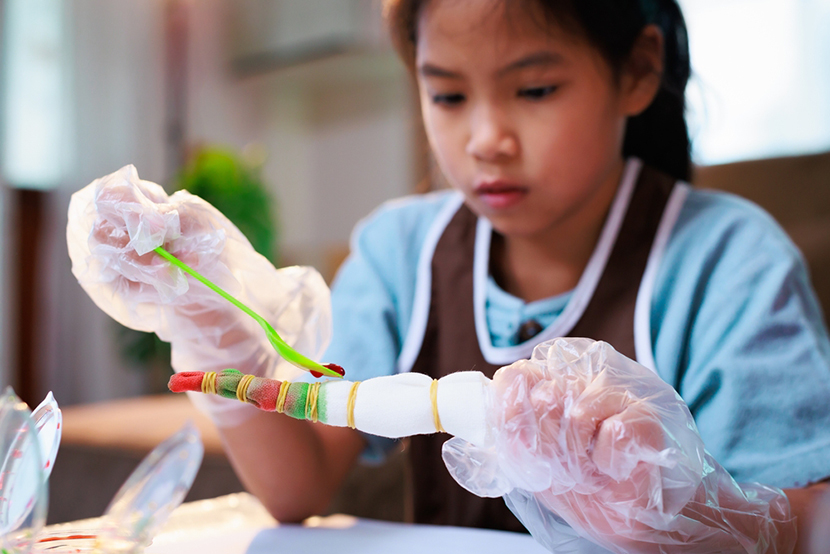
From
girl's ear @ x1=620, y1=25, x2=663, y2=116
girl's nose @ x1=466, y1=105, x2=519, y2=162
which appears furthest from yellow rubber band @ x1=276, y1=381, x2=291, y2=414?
girl's ear @ x1=620, y1=25, x2=663, y2=116

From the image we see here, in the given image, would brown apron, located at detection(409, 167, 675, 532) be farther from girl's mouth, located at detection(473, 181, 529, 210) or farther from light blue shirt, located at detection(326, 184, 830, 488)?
girl's mouth, located at detection(473, 181, 529, 210)

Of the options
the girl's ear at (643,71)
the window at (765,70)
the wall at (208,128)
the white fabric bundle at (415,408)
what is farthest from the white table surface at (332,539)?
the window at (765,70)

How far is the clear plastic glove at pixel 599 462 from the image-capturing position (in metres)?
0.32

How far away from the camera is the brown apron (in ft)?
2.09

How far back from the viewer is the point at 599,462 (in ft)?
1.04

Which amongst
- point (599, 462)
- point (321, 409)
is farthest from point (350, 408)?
point (599, 462)

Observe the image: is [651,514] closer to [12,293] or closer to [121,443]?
[121,443]

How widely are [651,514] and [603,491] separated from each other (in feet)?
0.08

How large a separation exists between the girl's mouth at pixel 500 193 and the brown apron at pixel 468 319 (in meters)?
0.13

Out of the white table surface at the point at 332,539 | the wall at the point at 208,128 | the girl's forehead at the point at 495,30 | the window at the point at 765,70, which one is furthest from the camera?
the wall at the point at 208,128

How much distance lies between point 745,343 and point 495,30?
1.03 ft

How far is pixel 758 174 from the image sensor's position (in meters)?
1.05

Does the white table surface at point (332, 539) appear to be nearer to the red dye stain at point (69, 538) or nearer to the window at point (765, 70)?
the red dye stain at point (69, 538)

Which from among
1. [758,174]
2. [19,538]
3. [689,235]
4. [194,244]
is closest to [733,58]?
[758,174]
